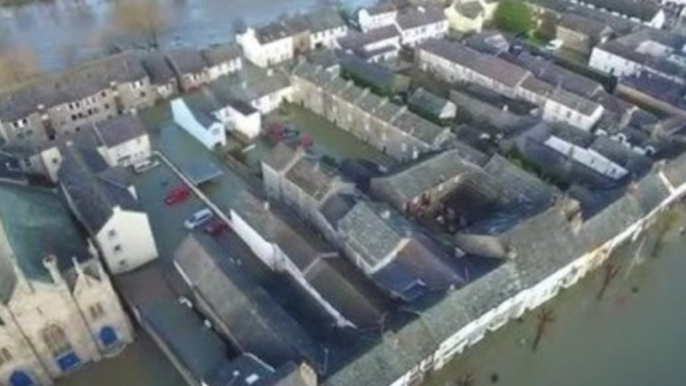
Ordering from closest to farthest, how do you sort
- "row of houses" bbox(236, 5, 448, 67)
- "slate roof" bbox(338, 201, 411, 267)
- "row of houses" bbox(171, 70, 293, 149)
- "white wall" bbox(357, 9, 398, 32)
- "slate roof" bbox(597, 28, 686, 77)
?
"slate roof" bbox(338, 201, 411, 267), "row of houses" bbox(171, 70, 293, 149), "slate roof" bbox(597, 28, 686, 77), "row of houses" bbox(236, 5, 448, 67), "white wall" bbox(357, 9, 398, 32)

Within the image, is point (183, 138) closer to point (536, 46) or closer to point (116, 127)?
point (116, 127)

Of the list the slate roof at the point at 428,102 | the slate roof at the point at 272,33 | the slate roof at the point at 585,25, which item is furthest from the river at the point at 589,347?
the slate roof at the point at 272,33

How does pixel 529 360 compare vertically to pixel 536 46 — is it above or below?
below

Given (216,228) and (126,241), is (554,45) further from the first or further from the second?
(126,241)

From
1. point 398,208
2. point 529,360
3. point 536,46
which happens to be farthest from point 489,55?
point 529,360

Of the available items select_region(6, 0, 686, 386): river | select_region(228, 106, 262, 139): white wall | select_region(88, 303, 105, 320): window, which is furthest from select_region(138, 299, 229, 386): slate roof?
select_region(228, 106, 262, 139): white wall

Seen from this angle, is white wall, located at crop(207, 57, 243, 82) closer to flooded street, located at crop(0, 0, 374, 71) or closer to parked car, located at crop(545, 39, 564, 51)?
flooded street, located at crop(0, 0, 374, 71)

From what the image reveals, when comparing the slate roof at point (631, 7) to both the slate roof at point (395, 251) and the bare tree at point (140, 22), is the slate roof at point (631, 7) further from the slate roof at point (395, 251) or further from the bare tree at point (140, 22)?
the bare tree at point (140, 22)
